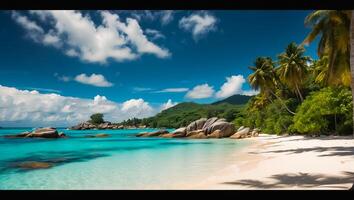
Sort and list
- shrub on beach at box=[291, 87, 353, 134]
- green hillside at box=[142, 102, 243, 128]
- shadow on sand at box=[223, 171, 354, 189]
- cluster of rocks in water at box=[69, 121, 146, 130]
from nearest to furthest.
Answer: shadow on sand at box=[223, 171, 354, 189], shrub on beach at box=[291, 87, 353, 134], green hillside at box=[142, 102, 243, 128], cluster of rocks in water at box=[69, 121, 146, 130]

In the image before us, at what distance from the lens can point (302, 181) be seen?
7016 millimetres

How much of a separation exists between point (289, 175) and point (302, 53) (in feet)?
81.5

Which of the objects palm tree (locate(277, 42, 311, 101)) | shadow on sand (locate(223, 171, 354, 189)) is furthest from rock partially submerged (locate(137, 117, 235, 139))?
shadow on sand (locate(223, 171, 354, 189))

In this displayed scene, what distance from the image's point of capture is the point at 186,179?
905 cm

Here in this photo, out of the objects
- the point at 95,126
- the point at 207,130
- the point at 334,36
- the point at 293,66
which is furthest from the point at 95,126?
the point at 334,36

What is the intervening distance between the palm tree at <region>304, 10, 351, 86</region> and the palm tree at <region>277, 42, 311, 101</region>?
1518 cm

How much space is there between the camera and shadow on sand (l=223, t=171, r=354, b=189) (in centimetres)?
652

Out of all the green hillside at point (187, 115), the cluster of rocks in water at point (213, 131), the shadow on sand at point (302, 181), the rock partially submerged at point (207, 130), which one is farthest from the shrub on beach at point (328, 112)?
the green hillside at point (187, 115)

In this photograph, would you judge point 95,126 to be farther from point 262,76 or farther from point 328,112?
point 328,112

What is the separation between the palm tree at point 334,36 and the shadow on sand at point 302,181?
6.15m

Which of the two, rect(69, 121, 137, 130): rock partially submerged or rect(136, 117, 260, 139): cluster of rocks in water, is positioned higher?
rect(69, 121, 137, 130): rock partially submerged

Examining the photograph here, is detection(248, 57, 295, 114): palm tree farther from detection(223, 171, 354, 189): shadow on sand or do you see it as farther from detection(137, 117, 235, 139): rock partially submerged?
detection(223, 171, 354, 189): shadow on sand

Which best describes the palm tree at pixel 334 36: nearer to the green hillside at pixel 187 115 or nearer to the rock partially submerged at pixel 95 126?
the green hillside at pixel 187 115
